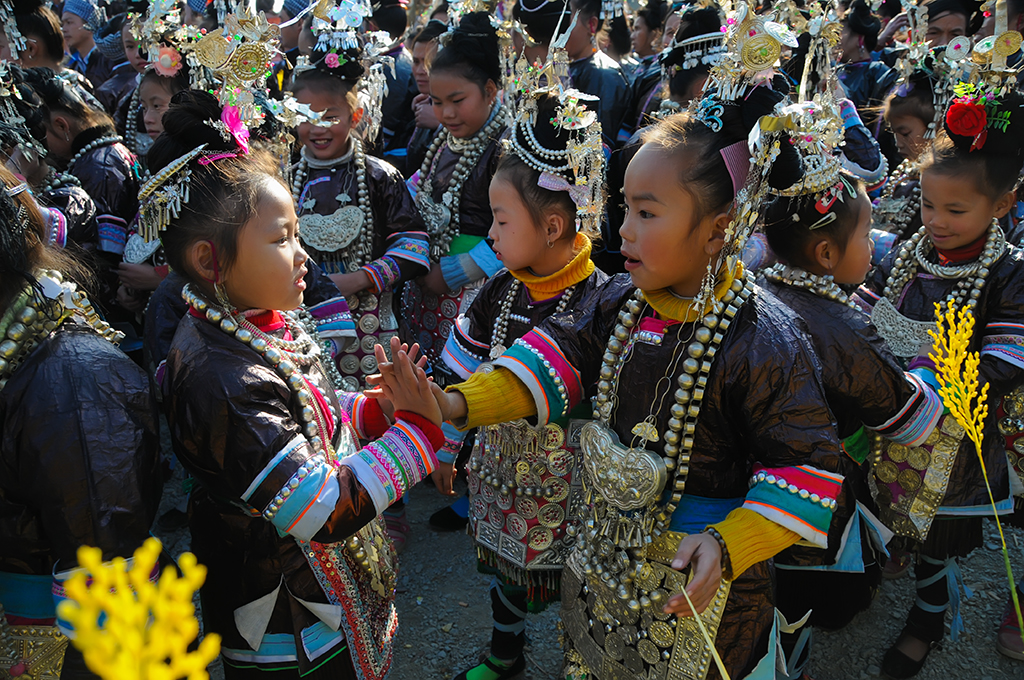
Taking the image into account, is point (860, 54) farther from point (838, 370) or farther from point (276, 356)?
point (276, 356)

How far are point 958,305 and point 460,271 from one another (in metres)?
2.19

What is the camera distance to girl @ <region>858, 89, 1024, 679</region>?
8.27ft

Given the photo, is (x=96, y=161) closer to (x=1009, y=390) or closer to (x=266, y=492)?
(x=266, y=492)

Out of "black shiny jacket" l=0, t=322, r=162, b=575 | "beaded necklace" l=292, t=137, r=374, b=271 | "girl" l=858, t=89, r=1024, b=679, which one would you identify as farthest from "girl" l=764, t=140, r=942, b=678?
"beaded necklace" l=292, t=137, r=374, b=271

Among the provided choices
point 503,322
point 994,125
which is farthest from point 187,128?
point 994,125

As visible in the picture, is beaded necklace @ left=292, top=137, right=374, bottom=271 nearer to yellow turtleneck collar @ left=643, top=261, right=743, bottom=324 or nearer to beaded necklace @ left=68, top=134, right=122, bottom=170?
beaded necklace @ left=68, top=134, right=122, bottom=170

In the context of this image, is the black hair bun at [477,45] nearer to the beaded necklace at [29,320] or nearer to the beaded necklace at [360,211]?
the beaded necklace at [360,211]

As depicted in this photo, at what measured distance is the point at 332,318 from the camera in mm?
3115

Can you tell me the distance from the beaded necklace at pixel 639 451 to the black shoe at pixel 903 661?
1.72 m

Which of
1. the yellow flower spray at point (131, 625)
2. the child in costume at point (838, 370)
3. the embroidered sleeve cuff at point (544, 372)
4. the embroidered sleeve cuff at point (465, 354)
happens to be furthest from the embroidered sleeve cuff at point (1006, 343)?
the yellow flower spray at point (131, 625)

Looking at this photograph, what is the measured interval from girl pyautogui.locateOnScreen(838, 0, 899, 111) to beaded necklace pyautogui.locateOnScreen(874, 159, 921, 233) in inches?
94.7

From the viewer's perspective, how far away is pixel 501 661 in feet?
9.21

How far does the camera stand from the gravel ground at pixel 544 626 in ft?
9.69

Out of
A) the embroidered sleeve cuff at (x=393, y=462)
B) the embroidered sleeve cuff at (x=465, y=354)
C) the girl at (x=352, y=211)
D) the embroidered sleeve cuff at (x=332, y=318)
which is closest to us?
the embroidered sleeve cuff at (x=393, y=462)
